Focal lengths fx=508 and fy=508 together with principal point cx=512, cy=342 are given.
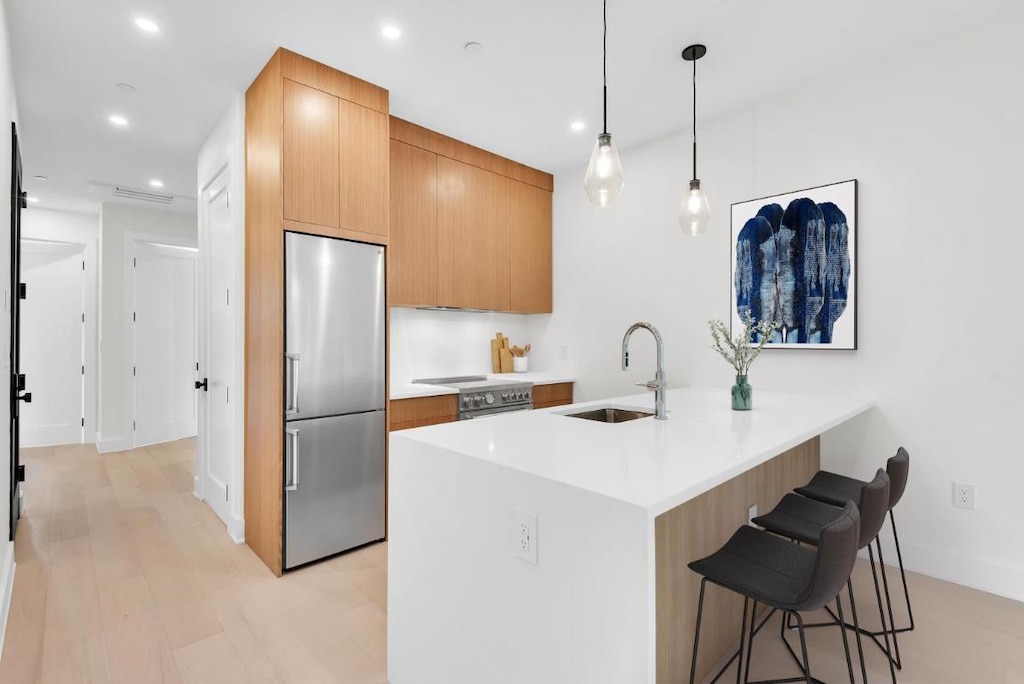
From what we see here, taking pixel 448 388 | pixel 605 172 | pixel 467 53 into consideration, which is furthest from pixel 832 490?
pixel 467 53

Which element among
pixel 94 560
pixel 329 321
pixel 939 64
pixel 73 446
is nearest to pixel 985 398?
pixel 939 64

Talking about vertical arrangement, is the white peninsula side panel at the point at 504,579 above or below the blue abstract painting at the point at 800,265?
below

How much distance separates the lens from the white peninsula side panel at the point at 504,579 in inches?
45.1

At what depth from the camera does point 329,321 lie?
278cm

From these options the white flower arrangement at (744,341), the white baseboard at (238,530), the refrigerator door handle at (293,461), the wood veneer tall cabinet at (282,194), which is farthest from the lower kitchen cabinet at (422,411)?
the white flower arrangement at (744,341)

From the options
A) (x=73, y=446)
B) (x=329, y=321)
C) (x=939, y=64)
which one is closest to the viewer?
(x=939, y=64)

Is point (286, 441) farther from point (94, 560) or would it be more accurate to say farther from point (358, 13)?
point (358, 13)

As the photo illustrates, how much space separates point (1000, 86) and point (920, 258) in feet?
2.75

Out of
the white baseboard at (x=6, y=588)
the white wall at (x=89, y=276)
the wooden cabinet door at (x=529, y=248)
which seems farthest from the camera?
the white wall at (x=89, y=276)

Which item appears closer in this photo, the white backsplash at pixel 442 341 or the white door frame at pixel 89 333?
the white backsplash at pixel 442 341

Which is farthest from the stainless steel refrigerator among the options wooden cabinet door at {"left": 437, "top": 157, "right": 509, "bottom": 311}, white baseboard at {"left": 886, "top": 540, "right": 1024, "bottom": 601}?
white baseboard at {"left": 886, "top": 540, "right": 1024, "bottom": 601}

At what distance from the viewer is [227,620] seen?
2215 millimetres

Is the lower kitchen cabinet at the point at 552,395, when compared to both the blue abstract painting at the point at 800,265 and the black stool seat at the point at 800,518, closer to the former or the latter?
the blue abstract painting at the point at 800,265

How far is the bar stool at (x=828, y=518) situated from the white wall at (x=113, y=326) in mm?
6145
